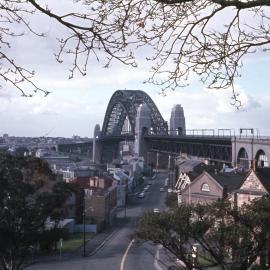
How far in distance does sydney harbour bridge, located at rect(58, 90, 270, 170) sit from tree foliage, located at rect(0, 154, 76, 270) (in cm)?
4405

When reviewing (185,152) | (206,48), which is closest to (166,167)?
(185,152)

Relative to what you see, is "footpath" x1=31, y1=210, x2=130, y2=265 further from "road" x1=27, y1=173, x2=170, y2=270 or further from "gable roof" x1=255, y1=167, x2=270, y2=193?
"gable roof" x1=255, y1=167, x2=270, y2=193

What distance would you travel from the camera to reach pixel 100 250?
54000 millimetres

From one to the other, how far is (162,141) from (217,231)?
12196cm

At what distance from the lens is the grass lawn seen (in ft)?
179

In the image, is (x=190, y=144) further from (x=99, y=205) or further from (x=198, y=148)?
(x=99, y=205)

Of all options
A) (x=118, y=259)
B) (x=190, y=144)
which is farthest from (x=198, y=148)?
(x=118, y=259)

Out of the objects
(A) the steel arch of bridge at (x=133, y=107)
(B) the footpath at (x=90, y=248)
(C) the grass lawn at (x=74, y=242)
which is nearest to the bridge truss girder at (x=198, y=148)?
(A) the steel arch of bridge at (x=133, y=107)

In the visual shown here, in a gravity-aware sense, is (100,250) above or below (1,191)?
below

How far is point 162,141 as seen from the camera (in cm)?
14825

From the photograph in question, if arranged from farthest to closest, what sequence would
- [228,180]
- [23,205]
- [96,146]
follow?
[96,146], [228,180], [23,205]

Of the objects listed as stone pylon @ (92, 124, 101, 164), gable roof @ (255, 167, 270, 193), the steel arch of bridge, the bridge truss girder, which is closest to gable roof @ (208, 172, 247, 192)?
gable roof @ (255, 167, 270, 193)

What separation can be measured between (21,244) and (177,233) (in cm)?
1047

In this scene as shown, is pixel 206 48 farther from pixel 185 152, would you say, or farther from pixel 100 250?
pixel 185 152
